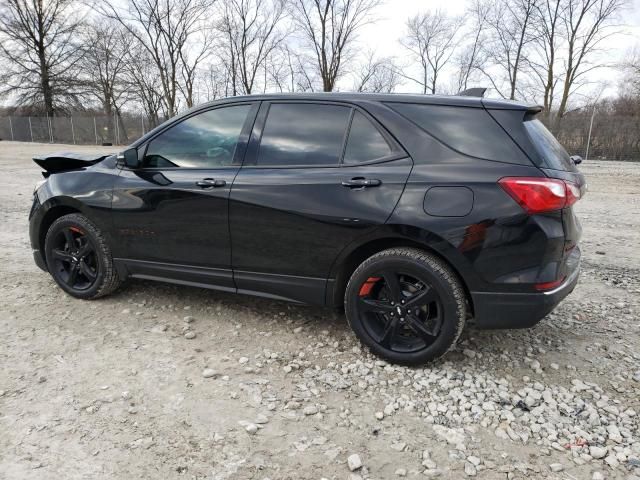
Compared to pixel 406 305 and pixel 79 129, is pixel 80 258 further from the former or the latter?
pixel 79 129

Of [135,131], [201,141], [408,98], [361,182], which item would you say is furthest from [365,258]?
[135,131]

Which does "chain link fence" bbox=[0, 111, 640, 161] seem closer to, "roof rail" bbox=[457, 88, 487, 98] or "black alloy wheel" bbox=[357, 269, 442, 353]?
"roof rail" bbox=[457, 88, 487, 98]

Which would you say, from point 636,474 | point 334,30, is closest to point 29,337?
point 636,474

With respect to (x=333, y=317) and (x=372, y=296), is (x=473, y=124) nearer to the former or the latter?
(x=372, y=296)

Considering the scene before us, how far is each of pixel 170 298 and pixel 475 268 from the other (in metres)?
2.61

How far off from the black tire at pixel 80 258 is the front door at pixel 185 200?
0.22 meters

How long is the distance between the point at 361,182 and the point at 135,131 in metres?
35.8

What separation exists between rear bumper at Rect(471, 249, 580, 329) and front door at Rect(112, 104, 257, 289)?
1.74 metres

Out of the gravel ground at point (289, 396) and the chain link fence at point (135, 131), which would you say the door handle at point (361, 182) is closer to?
the gravel ground at point (289, 396)

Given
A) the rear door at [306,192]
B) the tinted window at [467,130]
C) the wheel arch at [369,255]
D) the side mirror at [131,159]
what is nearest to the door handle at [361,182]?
the rear door at [306,192]

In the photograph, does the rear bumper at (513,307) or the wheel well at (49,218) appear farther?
the wheel well at (49,218)

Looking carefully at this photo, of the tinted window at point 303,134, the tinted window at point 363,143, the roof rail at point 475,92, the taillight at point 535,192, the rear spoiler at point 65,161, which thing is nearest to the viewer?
the taillight at point 535,192

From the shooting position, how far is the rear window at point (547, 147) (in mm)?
2639

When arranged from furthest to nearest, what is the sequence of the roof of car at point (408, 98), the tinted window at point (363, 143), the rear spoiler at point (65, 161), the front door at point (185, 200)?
the rear spoiler at point (65, 161), the front door at point (185, 200), the tinted window at point (363, 143), the roof of car at point (408, 98)
